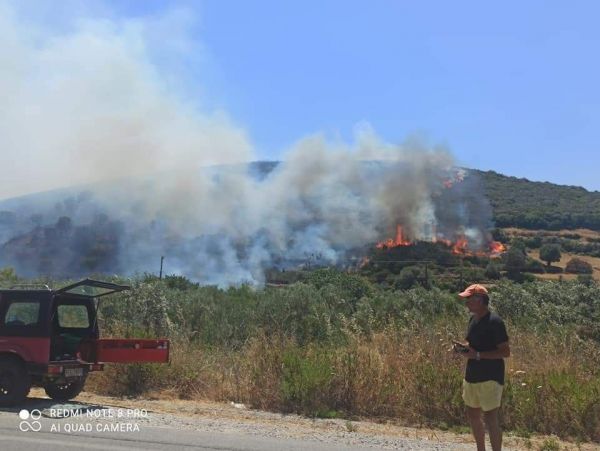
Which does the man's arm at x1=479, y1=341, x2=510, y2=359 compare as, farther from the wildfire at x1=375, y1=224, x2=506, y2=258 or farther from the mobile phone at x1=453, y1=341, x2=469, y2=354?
the wildfire at x1=375, y1=224, x2=506, y2=258

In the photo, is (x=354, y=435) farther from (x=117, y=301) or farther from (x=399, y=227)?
(x=399, y=227)

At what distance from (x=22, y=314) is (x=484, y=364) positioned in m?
6.83

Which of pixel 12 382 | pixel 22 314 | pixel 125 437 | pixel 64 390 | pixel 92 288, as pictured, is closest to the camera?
pixel 125 437

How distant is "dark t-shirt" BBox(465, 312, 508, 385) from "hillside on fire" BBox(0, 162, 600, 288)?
40813 mm

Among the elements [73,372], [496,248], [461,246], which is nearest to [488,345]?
[73,372]

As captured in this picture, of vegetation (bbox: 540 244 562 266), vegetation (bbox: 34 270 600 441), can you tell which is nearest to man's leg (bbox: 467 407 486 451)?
vegetation (bbox: 34 270 600 441)

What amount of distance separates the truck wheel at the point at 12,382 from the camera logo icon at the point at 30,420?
0.35 metres

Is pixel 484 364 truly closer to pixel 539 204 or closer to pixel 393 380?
pixel 393 380

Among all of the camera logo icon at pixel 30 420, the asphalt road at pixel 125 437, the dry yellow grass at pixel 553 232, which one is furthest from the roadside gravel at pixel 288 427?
the dry yellow grass at pixel 553 232

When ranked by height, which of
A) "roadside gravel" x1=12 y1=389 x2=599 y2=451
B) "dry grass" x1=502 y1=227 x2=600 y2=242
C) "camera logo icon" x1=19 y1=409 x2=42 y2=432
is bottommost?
"roadside gravel" x1=12 y1=389 x2=599 y2=451

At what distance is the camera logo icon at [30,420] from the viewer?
691 cm

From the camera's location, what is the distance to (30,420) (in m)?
7.41

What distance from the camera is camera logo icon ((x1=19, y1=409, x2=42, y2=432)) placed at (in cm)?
691

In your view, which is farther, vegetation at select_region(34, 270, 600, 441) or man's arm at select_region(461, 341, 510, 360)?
vegetation at select_region(34, 270, 600, 441)
